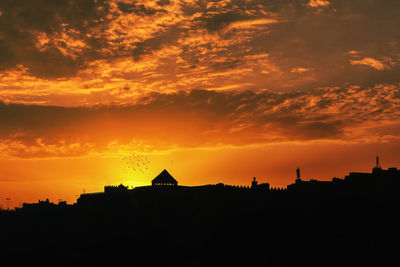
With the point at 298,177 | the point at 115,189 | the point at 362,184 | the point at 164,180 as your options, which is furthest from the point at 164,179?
the point at 362,184

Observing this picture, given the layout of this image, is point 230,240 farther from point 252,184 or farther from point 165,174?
point 165,174

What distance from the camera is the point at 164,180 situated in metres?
128

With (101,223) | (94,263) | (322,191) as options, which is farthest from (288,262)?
(101,223)

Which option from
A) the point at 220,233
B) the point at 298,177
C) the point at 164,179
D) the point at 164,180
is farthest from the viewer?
the point at 164,179

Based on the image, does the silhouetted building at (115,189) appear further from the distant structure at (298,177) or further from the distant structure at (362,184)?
the distant structure at (362,184)

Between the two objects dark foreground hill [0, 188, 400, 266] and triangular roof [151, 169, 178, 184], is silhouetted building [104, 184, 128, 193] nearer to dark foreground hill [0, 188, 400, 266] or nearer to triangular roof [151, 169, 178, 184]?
dark foreground hill [0, 188, 400, 266]

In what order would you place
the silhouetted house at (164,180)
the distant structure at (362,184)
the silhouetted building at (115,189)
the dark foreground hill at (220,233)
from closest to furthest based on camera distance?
1. the dark foreground hill at (220,233)
2. the distant structure at (362,184)
3. the silhouetted house at (164,180)
4. the silhouetted building at (115,189)

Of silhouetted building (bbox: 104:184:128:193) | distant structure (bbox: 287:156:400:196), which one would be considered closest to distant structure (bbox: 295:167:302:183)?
distant structure (bbox: 287:156:400:196)

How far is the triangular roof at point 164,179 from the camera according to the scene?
128 m

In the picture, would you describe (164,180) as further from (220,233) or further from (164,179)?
(220,233)

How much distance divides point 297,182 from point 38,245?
57.2 m

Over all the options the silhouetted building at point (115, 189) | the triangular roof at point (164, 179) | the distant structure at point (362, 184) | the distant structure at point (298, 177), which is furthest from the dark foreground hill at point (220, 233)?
the distant structure at point (298, 177)

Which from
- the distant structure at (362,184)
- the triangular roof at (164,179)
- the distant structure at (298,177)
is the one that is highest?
the triangular roof at (164,179)

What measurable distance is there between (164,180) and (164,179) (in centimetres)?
27
